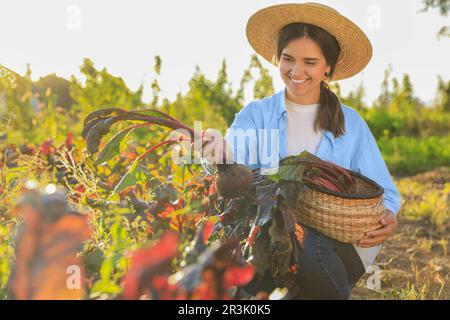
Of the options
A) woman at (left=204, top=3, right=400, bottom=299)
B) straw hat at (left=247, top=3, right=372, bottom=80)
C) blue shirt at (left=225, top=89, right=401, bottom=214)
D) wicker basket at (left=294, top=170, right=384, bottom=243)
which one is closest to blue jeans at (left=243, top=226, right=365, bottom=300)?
wicker basket at (left=294, top=170, right=384, bottom=243)

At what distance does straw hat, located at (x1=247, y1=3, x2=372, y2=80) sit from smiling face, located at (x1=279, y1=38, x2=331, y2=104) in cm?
10

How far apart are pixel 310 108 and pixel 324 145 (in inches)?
7.7

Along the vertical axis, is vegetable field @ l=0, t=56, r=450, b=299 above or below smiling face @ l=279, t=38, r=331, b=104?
below

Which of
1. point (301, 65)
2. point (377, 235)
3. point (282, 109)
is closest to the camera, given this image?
point (377, 235)

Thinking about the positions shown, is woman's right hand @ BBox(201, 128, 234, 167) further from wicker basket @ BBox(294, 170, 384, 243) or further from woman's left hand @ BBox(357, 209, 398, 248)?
woman's left hand @ BBox(357, 209, 398, 248)

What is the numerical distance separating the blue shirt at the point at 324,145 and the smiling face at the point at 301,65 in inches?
5.6

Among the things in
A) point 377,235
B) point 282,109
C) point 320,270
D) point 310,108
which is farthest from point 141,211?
point 310,108

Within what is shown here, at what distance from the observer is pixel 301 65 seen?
7.86 feet

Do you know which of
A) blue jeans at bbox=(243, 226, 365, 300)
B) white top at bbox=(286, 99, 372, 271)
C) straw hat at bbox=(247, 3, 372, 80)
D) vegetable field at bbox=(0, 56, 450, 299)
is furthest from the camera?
white top at bbox=(286, 99, 372, 271)

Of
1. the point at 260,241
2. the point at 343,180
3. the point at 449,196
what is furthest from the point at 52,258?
the point at 449,196

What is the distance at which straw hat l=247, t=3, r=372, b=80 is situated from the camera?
7.84 ft

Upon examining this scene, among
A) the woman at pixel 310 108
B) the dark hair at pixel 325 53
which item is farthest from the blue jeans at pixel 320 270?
the dark hair at pixel 325 53

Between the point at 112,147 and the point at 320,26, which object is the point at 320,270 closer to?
the point at 112,147

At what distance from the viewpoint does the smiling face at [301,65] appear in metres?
2.40
